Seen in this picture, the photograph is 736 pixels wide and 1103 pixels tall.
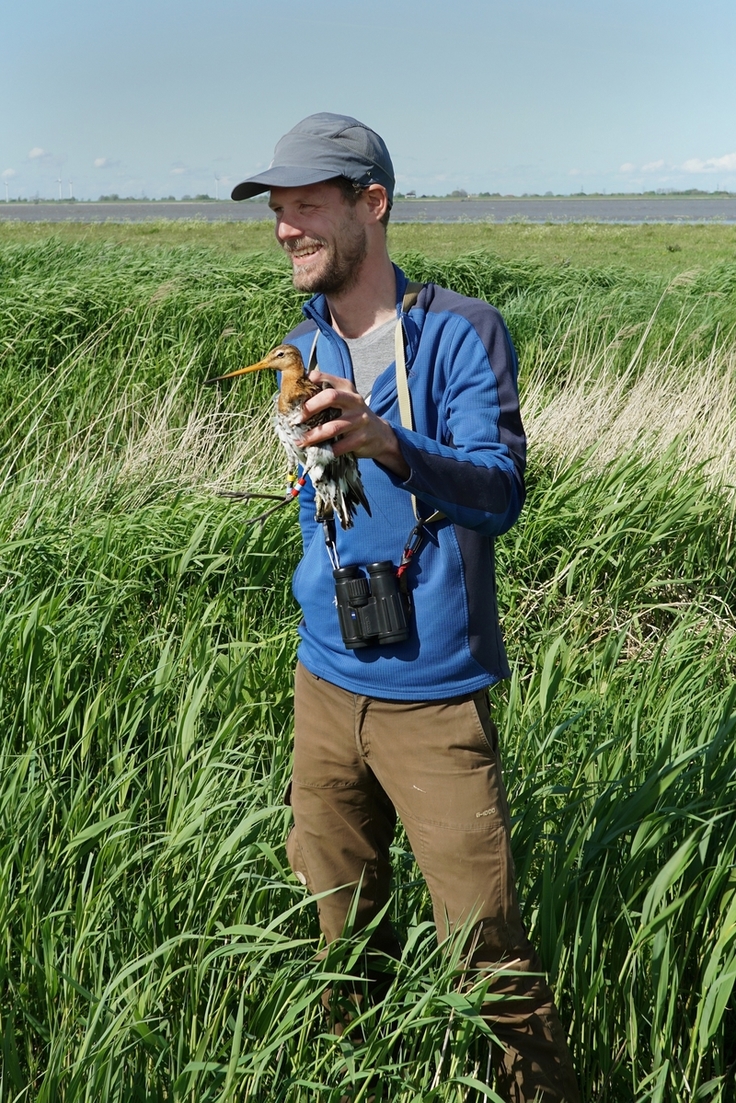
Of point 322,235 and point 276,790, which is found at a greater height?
point 322,235

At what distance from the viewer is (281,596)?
4207 mm

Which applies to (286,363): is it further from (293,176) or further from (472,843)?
(472,843)

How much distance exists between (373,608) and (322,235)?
77cm

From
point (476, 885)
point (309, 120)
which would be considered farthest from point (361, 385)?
point (476, 885)

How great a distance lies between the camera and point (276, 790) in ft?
9.10

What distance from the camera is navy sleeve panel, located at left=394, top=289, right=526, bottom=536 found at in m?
1.77

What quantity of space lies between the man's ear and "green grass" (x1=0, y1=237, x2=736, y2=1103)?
1.37 m

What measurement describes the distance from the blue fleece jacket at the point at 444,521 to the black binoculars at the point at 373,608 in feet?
0.13

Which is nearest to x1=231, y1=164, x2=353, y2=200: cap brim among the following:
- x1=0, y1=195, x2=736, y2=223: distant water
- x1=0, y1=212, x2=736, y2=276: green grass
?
x1=0, y1=212, x2=736, y2=276: green grass

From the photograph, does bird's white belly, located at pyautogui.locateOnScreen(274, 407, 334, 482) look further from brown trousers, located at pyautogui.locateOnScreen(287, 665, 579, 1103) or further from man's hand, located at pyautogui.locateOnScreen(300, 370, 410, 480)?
brown trousers, located at pyautogui.locateOnScreen(287, 665, 579, 1103)

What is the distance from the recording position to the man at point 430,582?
2.04 m

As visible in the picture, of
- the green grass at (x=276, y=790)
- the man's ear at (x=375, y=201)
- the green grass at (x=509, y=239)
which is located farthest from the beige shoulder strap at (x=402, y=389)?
the green grass at (x=509, y=239)

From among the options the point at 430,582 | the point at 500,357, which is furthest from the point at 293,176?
the point at 430,582

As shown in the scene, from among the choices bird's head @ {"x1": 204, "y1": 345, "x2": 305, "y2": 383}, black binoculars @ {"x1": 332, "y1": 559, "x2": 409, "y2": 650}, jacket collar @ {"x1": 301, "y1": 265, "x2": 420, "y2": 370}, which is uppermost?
jacket collar @ {"x1": 301, "y1": 265, "x2": 420, "y2": 370}
